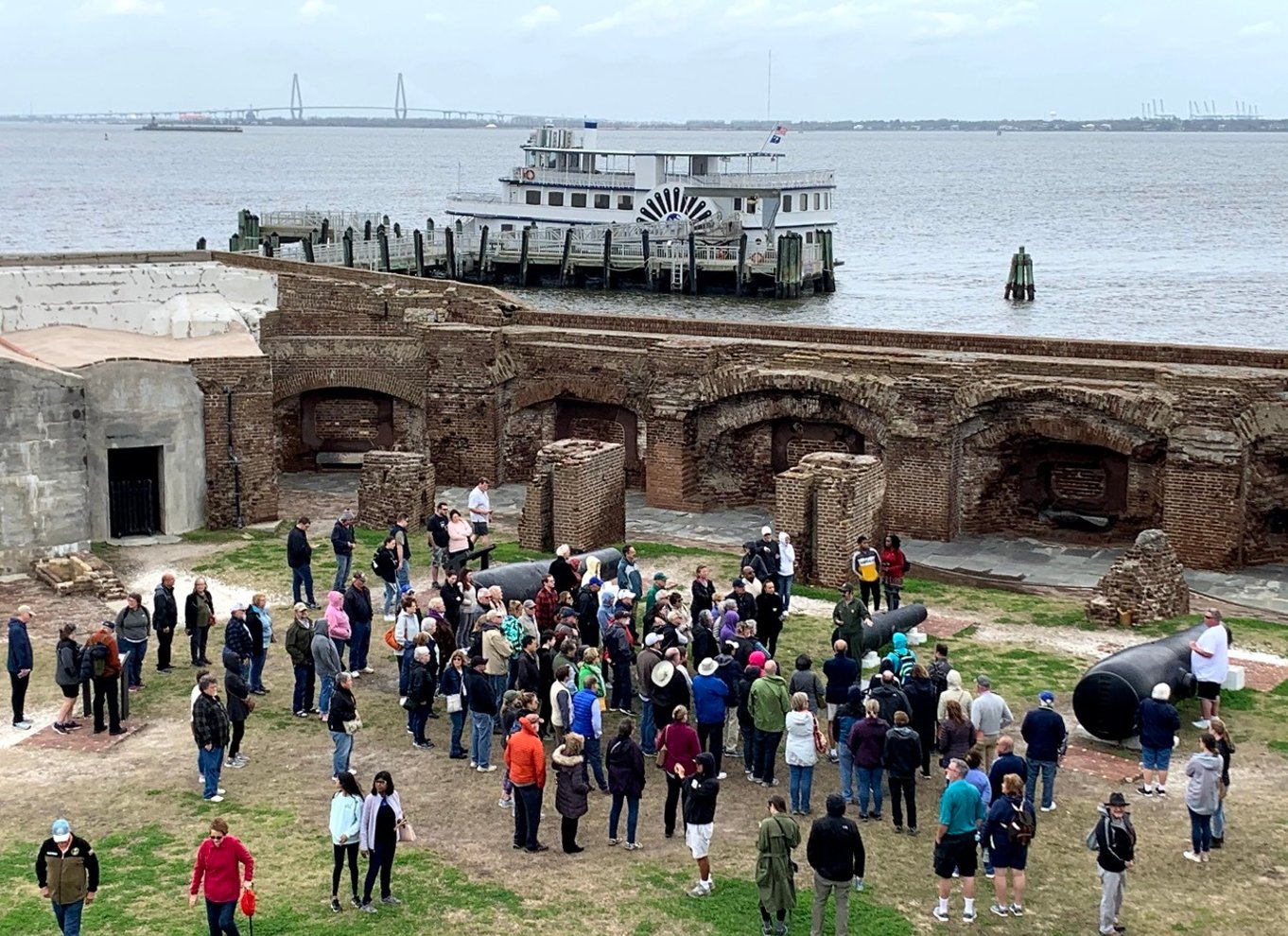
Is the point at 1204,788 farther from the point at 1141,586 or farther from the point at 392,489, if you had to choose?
the point at 392,489

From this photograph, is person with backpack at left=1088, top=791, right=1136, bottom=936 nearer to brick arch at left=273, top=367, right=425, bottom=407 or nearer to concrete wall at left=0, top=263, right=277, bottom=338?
brick arch at left=273, top=367, right=425, bottom=407

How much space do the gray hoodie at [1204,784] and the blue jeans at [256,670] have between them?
28.4 feet

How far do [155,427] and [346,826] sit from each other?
42.1 feet

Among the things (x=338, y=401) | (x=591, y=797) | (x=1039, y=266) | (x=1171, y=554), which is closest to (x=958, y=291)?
(x=1039, y=266)

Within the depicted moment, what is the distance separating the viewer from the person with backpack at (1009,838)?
12375 millimetres

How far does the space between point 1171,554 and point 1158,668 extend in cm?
453

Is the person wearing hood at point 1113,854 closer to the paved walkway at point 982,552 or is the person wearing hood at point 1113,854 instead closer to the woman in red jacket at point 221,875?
the woman in red jacket at point 221,875

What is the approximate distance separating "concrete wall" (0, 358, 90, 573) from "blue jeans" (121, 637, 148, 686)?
17.9 ft

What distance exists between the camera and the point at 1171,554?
2036 centimetres

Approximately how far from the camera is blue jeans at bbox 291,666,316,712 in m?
16.5

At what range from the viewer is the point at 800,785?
14.1 meters

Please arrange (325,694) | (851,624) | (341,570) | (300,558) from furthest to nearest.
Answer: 1. (341,570)
2. (300,558)
3. (851,624)
4. (325,694)

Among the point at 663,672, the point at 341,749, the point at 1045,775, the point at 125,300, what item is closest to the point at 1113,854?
the point at 1045,775

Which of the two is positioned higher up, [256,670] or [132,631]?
[132,631]
